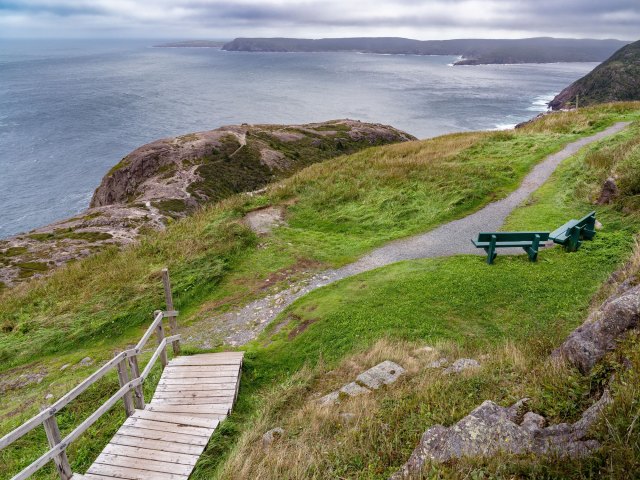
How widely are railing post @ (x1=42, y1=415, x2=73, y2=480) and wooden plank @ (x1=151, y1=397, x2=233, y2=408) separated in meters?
2.48

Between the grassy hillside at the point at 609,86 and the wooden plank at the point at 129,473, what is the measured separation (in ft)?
433

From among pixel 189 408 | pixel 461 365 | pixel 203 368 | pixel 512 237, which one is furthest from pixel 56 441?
pixel 512 237

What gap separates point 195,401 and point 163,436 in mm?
1315

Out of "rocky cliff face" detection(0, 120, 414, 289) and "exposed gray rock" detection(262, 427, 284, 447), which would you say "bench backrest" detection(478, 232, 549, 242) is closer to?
"exposed gray rock" detection(262, 427, 284, 447)

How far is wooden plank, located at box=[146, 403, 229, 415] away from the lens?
29.3ft

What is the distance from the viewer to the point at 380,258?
16266mm

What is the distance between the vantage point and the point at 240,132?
71.9m

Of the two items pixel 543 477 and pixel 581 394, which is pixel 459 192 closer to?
pixel 581 394

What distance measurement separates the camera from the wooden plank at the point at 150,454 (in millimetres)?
7422

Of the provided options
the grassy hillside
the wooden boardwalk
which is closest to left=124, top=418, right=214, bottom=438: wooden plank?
the wooden boardwalk

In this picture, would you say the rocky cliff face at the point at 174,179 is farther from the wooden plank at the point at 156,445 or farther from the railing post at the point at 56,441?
the railing post at the point at 56,441

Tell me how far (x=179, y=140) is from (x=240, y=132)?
37.4 ft

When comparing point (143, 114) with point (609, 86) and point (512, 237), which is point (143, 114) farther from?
point (609, 86)

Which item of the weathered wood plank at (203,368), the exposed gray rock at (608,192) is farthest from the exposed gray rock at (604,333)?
the exposed gray rock at (608,192)
